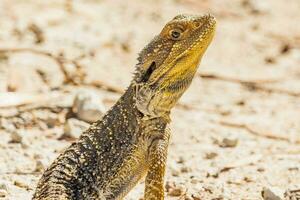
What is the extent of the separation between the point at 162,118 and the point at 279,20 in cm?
896

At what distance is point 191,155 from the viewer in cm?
794

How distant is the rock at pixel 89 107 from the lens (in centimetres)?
827

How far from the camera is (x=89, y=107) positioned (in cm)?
830

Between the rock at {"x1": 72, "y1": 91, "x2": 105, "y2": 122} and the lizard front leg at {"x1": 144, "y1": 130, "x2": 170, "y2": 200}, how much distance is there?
7.35 feet

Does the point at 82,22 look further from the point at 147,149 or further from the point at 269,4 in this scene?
the point at 147,149

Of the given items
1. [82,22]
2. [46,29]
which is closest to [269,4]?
[82,22]

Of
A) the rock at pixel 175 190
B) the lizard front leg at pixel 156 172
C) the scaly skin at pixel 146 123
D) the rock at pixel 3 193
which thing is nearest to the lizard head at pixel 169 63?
the scaly skin at pixel 146 123

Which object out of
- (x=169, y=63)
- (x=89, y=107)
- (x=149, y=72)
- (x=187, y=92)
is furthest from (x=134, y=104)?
(x=187, y=92)

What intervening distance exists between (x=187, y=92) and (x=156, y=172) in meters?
4.92

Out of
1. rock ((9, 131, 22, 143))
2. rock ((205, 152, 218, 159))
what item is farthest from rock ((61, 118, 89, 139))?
rock ((205, 152, 218, 159))

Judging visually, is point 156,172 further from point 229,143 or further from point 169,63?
Answer: point 229,143

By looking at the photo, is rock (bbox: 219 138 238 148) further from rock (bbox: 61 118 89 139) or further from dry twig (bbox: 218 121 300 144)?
rock (bbox: 61 118 89 139)

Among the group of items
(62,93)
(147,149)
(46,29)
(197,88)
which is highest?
(46,29)

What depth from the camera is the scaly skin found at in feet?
19.5
